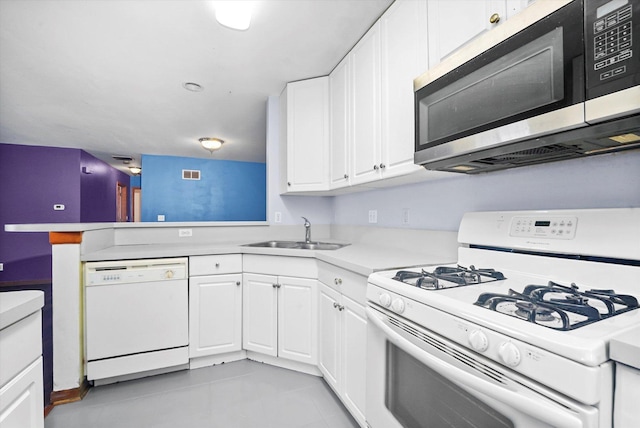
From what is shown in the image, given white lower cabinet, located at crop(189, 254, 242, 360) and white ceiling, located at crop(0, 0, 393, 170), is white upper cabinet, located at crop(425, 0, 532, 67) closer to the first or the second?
white ceiling, located at crop(0, 0, 393, 170)

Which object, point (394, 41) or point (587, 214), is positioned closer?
point (587, 214)

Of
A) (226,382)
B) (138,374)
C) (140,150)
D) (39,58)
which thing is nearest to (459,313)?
(226,382)

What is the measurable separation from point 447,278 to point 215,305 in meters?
1.73

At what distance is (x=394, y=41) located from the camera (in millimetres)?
1596

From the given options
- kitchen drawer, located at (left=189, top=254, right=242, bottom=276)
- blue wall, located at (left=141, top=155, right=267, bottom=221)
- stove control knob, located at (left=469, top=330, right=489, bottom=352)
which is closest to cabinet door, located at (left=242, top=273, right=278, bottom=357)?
kitchen drawer, located at (left=189, top=254, right=242, bottom=276)

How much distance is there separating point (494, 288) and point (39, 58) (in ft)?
11.3

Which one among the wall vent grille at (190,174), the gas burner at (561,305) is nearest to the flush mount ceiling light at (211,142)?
the wall vent grille at (190,174)

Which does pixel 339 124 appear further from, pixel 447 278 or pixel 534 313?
pixel 534 313

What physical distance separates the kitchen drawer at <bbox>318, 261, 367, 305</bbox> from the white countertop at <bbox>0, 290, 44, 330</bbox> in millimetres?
1154

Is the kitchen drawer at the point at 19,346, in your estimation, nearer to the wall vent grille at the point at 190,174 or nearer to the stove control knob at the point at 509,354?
the stove control knob at the point at 509,354

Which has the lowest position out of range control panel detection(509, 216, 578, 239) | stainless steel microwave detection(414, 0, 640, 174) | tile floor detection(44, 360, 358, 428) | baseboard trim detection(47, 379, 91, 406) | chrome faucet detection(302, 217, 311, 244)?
tile floor detection(44, 360, 358, 428)

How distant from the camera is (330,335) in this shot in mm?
1760

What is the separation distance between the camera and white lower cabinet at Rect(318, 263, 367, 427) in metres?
1.41

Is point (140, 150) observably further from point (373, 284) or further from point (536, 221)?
point (536, 221)
